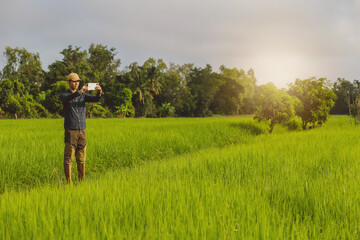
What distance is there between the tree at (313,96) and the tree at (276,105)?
253 cm

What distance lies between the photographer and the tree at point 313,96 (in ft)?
47.7

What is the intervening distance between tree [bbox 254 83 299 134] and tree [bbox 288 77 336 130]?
2528 millimetres

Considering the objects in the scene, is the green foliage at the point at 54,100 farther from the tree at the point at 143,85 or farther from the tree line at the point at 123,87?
the tree at the point at 143,85

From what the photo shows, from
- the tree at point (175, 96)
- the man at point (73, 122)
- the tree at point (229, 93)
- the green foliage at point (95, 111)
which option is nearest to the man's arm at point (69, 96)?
the man at point (73, 122)

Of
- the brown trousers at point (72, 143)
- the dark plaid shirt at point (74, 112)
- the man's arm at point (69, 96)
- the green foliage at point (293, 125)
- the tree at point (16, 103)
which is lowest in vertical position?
the green foliage at point (293, 125)

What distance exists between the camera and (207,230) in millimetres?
1980

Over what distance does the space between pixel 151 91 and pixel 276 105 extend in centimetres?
3779

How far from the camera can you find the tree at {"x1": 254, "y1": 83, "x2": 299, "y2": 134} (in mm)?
12023

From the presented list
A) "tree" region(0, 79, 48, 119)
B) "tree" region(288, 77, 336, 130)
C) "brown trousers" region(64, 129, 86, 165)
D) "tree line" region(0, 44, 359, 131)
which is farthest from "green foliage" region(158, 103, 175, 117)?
"brown trousers" region(64, 129, 86, 165)

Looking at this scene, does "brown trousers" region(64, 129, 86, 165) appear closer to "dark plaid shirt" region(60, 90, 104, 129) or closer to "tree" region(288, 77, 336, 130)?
"dark plaid shirt" region(60, 90, 104, 129)

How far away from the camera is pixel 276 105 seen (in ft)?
39.9

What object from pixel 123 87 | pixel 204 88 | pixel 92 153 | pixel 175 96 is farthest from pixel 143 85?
pixel 92 153

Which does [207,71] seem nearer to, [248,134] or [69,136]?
Result: [248,134]

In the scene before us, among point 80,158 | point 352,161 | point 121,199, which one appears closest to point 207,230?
point 121,199
